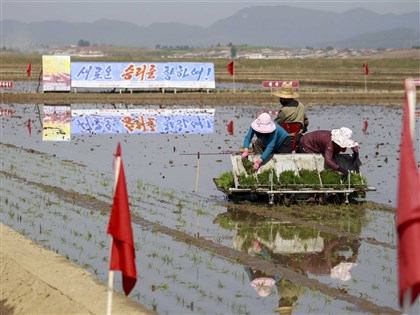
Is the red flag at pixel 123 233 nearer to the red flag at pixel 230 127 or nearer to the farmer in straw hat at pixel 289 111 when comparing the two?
the farmer in straw hat at pixel 289 111

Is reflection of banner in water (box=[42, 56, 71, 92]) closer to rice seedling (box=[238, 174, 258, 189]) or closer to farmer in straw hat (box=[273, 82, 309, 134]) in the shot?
farmer in straw hat (box=[273, 82, 309, 134])

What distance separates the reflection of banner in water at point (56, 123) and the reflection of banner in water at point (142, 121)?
0.26 meters

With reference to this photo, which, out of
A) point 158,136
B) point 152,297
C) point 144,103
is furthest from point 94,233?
point 144,103

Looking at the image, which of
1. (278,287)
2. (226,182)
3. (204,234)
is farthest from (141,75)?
(278,287)

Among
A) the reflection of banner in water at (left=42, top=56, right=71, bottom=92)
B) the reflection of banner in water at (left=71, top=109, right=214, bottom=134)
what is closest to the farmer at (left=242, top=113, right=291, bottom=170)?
the reflection of banner in water at (left=71, top=109, right=214, bottom=134)

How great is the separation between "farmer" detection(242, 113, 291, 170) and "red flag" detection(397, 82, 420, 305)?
993 cm

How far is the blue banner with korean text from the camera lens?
4141cm

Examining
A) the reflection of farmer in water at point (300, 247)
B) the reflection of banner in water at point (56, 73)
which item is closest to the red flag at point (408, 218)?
the reflection of farmer in water at point (300, 247)

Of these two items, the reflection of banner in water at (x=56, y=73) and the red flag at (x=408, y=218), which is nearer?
the red flag at (x=408, y=218)

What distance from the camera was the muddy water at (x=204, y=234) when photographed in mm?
9703

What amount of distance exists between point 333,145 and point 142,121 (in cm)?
1676

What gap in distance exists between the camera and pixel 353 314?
8.92 meters

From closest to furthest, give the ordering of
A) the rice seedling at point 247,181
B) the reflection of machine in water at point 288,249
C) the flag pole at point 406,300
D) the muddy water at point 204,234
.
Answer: the flag pole at point 406,300 < the muddy water at point 204,234 < the reflection of machine in water at point 288,249 < the rice seedling at point 247,181

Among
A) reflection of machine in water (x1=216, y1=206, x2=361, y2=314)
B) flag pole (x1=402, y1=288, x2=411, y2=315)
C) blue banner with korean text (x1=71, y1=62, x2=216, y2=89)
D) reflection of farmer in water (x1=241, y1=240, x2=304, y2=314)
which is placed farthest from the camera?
blue banner with korean text (x1=71, y1=62, x2=216, y2=89)
